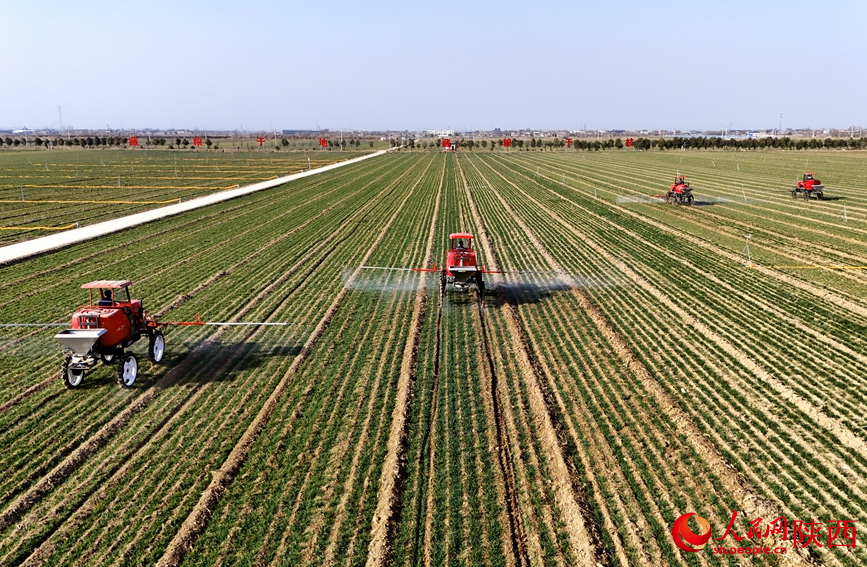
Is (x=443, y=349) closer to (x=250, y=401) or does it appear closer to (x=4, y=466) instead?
(x=250, y=401)

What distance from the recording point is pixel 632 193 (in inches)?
1946

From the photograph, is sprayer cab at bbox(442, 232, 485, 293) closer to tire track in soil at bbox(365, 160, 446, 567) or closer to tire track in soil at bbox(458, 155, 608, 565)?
tire track in soil at bbox(365, 160, 446, 567)

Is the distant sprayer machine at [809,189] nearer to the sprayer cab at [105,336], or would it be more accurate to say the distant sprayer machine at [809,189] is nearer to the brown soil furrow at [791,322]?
the brown soil furrow at [791,322]

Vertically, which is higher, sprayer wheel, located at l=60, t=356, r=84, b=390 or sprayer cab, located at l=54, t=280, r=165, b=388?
Result: sprayer cab, located at l=54, t=280, r=165, b=388

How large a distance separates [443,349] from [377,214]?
24.6m

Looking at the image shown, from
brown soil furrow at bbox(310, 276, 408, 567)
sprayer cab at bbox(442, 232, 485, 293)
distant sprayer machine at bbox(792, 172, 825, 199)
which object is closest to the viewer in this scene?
brown soil furrow at bbox(310, 276, 408, 567)

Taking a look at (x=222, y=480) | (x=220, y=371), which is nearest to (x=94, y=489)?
(x=222, y=480)

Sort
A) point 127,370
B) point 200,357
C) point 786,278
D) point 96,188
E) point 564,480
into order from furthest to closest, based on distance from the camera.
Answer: point 96,188, point 786,278, point 200,357, point 127,370, point 564,480

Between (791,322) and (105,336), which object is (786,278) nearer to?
(791,322)

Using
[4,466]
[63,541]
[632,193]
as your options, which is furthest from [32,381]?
[632,193]

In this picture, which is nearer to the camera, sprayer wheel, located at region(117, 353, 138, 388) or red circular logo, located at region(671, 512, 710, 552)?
red circular logo, located at region(671, 512, 710, 552)

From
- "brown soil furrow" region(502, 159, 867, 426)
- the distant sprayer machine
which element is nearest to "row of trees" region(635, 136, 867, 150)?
the distant sprayer machine

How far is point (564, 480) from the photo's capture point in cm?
962

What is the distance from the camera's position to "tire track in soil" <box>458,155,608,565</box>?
26.8ft
